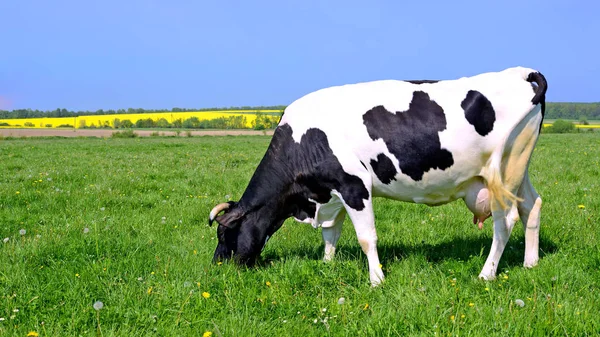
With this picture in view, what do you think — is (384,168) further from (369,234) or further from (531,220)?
(531,220)

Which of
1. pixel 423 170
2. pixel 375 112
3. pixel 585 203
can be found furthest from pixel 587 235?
pixel 375 112

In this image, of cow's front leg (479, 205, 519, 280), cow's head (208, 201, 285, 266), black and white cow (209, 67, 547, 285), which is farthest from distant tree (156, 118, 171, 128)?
cow's front leg (479, 205, 519, 280)

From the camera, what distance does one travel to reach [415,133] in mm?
5035

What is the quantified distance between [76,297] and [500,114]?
4.53 m

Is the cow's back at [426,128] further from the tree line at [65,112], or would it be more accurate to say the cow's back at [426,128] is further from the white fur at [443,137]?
the tree line at [65,112]

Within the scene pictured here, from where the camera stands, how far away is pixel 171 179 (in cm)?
1255

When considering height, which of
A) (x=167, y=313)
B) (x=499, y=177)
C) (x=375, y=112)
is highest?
(x=375, y=112)

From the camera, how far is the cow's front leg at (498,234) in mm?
5281

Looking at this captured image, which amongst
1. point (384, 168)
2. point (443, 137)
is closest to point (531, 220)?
point (443, 137)

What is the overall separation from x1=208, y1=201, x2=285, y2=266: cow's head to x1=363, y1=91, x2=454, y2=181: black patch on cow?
5.29ft

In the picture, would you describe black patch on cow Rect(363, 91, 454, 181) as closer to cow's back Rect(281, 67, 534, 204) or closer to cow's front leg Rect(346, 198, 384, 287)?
cow's back Rect(281, 67, 534, 204)

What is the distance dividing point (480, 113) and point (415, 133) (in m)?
0.68

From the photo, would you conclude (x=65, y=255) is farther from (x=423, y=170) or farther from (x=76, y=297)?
(x=423, y=170)

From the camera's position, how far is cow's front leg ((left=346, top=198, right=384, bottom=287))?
517 centimetres
